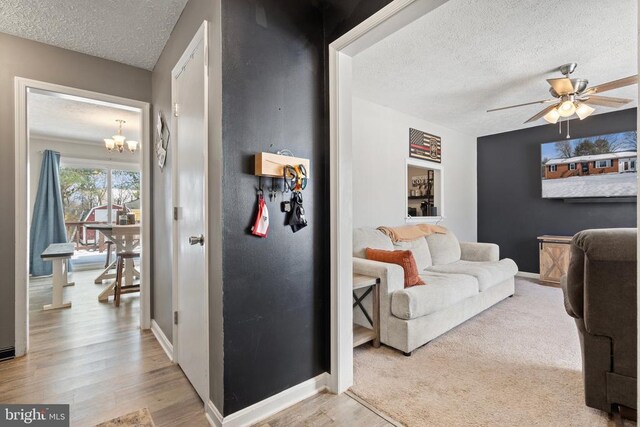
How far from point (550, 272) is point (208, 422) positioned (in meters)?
4.99

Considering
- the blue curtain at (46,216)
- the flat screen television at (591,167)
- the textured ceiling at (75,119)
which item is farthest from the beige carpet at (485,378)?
the blue curtain at (46,216)

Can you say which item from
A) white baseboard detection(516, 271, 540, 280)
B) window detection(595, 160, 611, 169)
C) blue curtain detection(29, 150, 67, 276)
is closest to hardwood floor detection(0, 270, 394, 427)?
blue curtain detection(29, 150, 67, 276)

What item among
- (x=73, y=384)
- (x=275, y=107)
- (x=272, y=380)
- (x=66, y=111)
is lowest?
(x=73, y=384)

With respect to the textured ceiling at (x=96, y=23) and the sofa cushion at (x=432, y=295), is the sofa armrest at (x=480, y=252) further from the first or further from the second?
the textured ceiling at (x=96, y=23)

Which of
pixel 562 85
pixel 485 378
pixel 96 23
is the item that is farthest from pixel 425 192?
pixel 96 23

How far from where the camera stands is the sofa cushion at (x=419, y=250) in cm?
348

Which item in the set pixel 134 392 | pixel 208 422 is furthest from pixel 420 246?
pixel 134 392

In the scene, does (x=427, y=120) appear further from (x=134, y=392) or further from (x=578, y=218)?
(x=134, y=392)

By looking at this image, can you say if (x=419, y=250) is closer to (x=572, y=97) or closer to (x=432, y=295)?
(x=432, y=295)

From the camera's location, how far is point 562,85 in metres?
2.66

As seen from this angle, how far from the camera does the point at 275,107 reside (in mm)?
1649

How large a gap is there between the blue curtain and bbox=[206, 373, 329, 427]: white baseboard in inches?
212

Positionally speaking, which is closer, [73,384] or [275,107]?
[275,107]

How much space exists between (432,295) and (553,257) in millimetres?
3251
